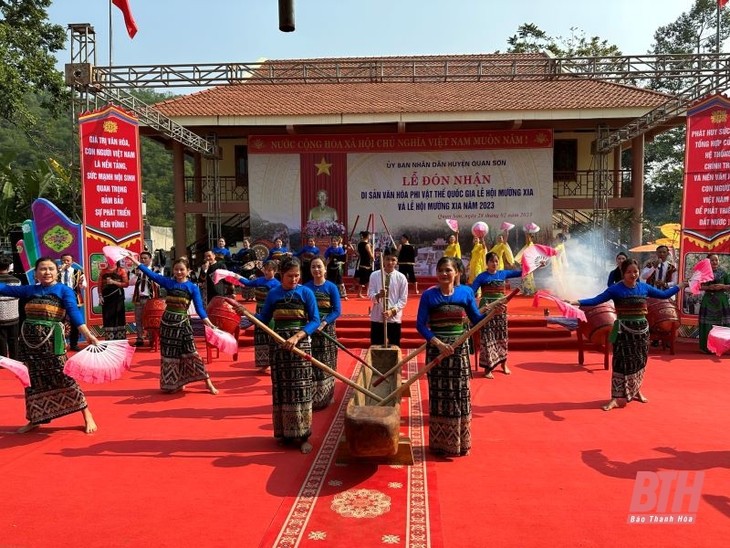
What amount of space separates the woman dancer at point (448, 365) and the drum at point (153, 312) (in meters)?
5.29

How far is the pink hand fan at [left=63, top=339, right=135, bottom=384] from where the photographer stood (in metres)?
4.59

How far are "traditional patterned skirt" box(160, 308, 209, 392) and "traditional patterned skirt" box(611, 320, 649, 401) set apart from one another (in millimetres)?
4464

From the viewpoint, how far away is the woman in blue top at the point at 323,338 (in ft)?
17.9

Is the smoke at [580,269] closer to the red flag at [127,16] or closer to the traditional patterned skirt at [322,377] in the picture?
the traditional patterned skirt at [322,377]

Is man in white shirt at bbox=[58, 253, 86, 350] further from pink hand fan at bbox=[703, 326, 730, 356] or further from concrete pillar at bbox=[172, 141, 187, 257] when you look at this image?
pink hand fan at bbox=[703, 326, 730, 356]

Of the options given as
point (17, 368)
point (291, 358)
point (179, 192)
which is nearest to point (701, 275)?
point (291, 358)

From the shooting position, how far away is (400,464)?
13.3 feet

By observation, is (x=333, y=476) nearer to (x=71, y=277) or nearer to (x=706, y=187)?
(x=71, y=277)

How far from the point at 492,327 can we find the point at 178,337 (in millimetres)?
3835

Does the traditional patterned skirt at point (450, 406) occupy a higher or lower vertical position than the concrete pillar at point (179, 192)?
lower

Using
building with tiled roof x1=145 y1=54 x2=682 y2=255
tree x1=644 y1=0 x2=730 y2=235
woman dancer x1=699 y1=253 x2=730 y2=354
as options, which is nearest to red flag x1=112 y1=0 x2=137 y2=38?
building with tiled roof x1=145 y1=54 x2=682 y2=255

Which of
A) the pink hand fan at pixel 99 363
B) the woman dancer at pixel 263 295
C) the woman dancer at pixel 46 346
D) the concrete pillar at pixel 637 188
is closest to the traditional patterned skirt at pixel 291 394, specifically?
the pink hand fan at pixel 99 363

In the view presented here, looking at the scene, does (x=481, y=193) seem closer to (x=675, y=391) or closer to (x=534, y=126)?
(x=534, y=126)

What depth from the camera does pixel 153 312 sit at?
8383mm
